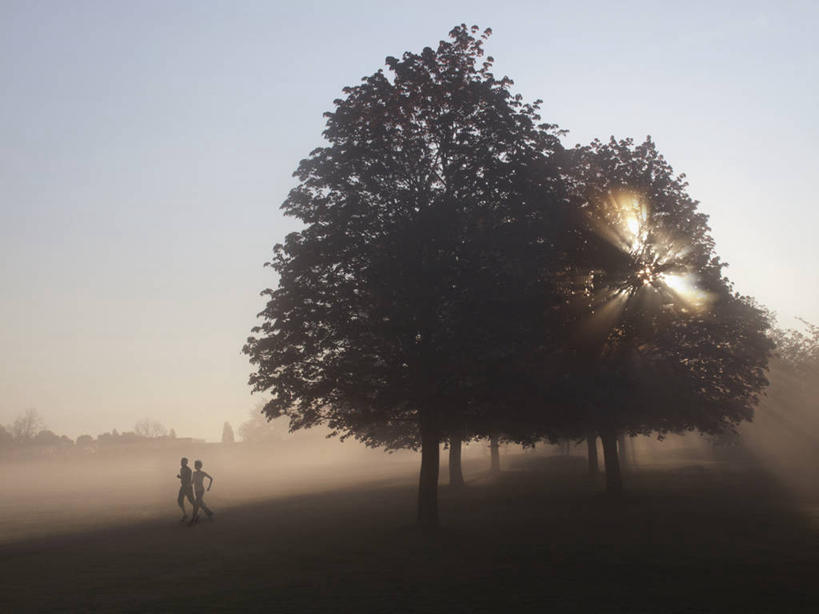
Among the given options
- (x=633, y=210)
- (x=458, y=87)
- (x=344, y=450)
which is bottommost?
(x=344, y=450)

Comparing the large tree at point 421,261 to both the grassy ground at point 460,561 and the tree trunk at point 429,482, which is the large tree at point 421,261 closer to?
the tree trunk at point 429,482

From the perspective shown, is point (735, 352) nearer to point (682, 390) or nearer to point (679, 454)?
point (682, 390)

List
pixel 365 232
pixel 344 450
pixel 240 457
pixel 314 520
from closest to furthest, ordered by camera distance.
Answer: pixel 365 232, pixel 314 520, pixel 240 457, pixel 344 450

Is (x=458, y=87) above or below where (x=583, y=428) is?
above

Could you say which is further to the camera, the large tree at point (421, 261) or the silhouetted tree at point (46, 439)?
the silhouetted tree at point (46, 439)

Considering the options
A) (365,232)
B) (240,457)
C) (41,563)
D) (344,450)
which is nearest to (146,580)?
(41,563)

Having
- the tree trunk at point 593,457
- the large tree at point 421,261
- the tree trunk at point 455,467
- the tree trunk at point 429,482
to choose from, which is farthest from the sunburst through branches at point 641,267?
the tree trunk at point 455,467

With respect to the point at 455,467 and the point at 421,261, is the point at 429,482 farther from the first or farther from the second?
the point at 455,467

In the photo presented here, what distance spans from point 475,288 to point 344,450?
585 feet

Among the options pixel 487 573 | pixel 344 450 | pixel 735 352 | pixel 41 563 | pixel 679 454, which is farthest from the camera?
pixel 344 450

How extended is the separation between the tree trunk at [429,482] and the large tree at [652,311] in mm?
6409

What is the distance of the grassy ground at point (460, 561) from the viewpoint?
11.9 m

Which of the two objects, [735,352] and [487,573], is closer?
[487,573]

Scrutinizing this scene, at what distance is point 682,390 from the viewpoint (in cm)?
2762
